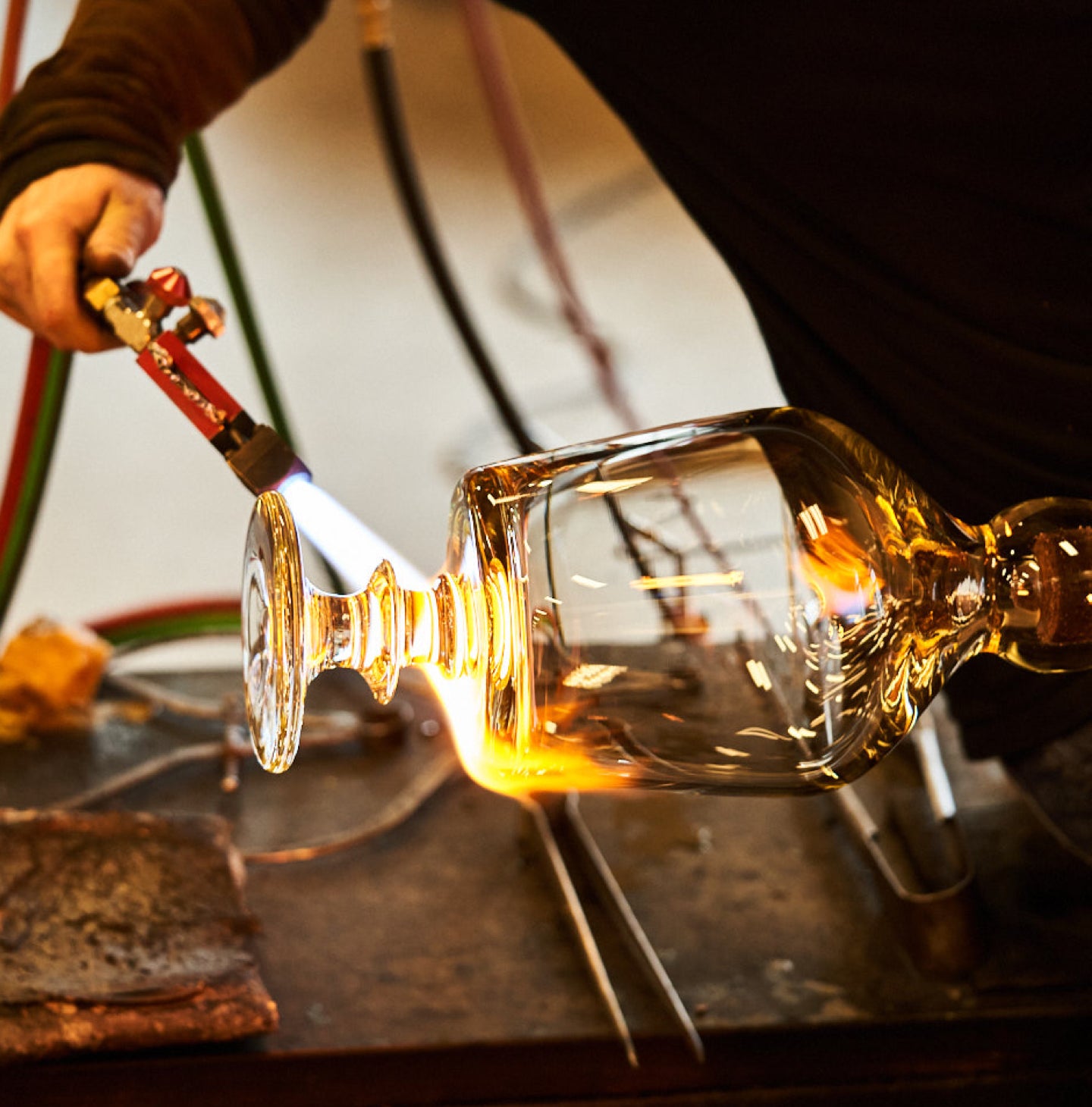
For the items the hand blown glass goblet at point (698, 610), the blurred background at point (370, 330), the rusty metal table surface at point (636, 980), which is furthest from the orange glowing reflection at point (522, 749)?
the blurred background at point (370, 330)

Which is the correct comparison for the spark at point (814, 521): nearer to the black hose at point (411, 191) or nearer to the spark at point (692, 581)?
the spark at point (692, 581)

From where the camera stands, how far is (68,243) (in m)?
0.55

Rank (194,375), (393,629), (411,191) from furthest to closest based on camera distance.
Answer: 1. (411,191)
2. (194,375)
3. (393,629)

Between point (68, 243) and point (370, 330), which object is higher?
point (68, 243)

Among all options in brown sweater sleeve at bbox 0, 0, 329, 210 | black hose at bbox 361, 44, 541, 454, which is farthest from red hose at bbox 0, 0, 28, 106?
black hose at bbox 361, 44, 541, 454

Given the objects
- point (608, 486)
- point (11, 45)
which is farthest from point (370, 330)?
point (608, 486)

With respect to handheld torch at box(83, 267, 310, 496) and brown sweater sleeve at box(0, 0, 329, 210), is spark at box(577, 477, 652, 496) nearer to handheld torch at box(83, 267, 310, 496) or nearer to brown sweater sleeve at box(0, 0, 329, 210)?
handheld torch at box(83, 267, 310, 496)

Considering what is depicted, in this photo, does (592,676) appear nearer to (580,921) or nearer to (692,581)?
(692,581)

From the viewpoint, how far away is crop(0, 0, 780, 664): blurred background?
1885 mm

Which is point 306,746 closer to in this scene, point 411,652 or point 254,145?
point 411,652

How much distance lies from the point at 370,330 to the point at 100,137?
73.2 inches

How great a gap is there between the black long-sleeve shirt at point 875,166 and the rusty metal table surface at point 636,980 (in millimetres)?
131

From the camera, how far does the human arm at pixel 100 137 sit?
56cm

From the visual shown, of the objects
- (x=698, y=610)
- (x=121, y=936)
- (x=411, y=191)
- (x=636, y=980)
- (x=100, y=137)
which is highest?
(x=100, y=137)
